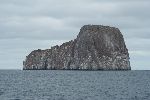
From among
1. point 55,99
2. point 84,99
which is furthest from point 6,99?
point 84,99

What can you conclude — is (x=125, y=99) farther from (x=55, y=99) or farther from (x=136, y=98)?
(x=55, y=99)

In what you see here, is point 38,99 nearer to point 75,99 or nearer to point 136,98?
point 75,99

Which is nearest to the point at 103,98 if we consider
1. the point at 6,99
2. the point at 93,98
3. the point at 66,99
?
the point at 93,98

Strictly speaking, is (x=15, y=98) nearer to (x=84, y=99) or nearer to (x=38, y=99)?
(x=38, y=99)

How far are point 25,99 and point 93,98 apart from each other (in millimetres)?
12584

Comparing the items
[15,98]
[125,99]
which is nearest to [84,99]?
[125,99]

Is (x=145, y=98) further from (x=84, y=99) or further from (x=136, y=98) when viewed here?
(x=84, y=99)

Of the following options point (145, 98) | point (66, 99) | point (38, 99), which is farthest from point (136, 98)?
point (38, 99)

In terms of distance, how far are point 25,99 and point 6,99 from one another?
3.42 metres

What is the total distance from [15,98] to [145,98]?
2419cm

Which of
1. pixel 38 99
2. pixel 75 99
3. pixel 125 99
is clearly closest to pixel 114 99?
pixel 125 99

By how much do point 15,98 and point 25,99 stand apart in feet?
7.99

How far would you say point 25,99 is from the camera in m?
75.5

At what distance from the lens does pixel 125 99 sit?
75688mm
